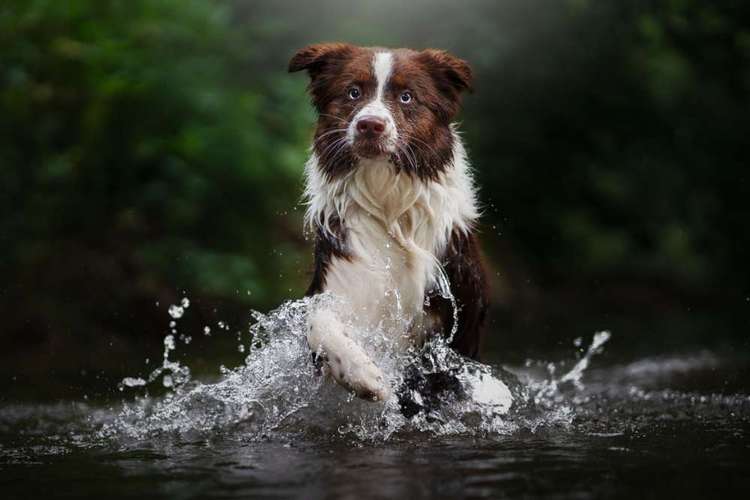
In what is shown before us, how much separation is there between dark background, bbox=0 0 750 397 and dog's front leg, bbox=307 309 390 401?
2726 mm

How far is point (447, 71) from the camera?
574cm

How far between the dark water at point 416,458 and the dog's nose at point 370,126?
54.9 inches

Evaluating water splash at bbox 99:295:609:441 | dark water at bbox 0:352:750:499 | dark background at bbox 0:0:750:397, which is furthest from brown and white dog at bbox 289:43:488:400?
dark background at bbox 0:0:750:397

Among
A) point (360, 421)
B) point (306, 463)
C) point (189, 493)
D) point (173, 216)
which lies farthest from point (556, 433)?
point (173, 216)

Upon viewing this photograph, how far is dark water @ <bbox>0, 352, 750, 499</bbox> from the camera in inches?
159

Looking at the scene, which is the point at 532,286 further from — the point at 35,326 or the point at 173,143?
the point at 35,326

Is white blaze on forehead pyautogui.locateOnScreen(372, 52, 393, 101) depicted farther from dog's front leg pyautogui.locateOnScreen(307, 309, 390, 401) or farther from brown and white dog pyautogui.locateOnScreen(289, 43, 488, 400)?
dog's front leg pyautogui.locateOnScreen(307, 309, 390, 401)

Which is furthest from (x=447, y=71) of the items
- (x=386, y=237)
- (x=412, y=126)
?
(x=386, y=237)

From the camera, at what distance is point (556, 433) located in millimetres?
5230

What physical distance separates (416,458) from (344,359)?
63 cm

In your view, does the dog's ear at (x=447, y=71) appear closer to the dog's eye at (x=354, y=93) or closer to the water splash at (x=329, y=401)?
the dog's eye at (x=354, y=93)

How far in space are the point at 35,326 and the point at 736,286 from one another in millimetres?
7505

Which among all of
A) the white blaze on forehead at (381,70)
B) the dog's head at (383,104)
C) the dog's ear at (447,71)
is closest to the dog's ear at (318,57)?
the dog's head at (383,104)

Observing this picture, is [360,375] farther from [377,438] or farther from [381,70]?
[381,70]
